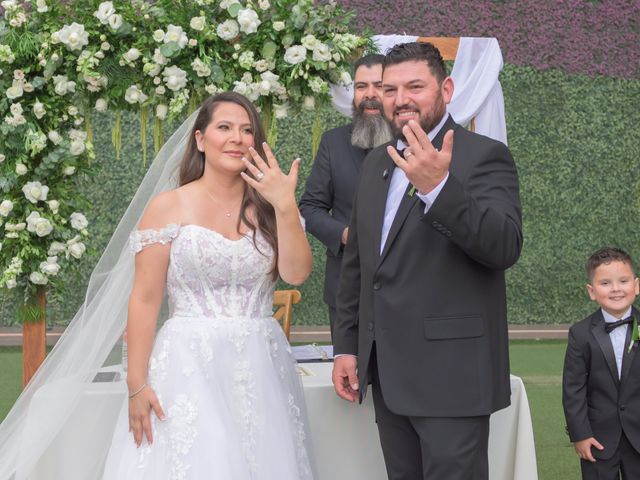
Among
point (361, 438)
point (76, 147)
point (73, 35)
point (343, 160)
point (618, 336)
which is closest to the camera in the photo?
point (361, 438)

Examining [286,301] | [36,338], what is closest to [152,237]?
[36,338]

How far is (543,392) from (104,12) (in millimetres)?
5023

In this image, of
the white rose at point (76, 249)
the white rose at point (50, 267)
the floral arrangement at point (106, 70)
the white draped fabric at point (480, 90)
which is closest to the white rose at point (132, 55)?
the floral arrangement at point (106, 70)

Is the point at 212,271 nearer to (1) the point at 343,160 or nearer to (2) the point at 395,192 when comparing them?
(2) the point at 395,192

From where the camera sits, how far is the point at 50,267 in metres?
4.46

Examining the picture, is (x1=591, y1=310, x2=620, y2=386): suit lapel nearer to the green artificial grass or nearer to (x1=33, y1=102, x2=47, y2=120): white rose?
the green artificial grass

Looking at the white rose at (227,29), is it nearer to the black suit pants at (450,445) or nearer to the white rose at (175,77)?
the white rose at (175,77)

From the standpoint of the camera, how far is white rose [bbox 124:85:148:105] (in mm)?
4453

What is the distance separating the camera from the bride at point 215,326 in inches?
123

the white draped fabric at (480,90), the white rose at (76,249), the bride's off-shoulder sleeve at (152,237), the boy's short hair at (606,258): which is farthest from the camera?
the white draped fabric at (480,90)

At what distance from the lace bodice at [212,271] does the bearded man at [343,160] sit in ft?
4.16

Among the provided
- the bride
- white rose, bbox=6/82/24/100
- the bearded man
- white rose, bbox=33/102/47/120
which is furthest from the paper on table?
white rose, bbox=6/82/24/100

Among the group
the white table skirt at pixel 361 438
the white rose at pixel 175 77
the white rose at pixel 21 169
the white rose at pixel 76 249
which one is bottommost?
the white table skirt at pixel 361 438

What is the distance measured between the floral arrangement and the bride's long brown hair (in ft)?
3.29
